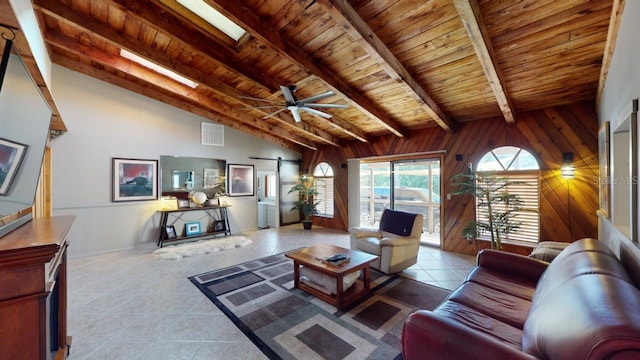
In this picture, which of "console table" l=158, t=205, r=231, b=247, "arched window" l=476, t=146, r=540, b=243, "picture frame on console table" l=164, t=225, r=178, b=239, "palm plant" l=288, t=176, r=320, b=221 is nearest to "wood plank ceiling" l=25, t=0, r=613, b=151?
"arched window" l=476, t=146, r=540, b=243

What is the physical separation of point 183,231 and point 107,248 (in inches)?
51.1

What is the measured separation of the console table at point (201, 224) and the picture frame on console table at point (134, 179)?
1.67 feet

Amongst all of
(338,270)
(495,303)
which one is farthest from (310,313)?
(495,303)

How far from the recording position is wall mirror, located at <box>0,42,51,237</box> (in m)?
1.21

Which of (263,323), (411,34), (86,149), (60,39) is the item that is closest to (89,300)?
(263,323)

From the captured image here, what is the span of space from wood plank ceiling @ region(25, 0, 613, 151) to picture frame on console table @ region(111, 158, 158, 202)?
62.8 inches

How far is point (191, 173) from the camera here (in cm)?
569

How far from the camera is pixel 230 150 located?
6.31m

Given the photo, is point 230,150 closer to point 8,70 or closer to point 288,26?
point 288,26

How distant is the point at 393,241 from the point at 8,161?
3597 mm

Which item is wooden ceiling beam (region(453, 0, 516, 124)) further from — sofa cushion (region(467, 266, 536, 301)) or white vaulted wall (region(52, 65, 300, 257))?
white vaulted wall (region(52, 65, 300, 257))

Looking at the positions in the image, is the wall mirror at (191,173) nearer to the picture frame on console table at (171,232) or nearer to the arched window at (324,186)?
the picture frame on console table at (171,232)

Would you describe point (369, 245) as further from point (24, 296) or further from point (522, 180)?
point (24, 296)

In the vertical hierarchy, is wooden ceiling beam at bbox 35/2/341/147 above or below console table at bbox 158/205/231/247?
above
